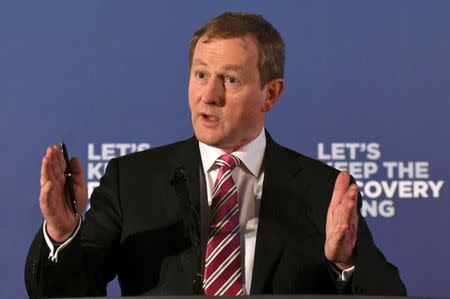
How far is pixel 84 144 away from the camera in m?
2.66

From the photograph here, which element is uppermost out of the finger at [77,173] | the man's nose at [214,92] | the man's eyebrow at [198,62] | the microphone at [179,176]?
the man's eyebrow at [198,62]

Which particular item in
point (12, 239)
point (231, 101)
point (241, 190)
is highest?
point (231, 101)

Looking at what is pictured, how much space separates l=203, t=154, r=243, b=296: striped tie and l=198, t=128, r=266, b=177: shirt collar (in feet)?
0.16

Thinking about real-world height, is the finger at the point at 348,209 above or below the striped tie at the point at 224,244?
above

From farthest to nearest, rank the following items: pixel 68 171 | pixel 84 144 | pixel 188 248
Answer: pixel 84 144
pixel 188 248
pixel 68 171

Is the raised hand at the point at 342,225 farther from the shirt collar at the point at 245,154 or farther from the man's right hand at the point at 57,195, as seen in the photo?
the man's right hand at the point at 57,195

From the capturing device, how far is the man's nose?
201 cm

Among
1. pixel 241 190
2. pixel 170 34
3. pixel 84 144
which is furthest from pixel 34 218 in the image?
pixel 241 190

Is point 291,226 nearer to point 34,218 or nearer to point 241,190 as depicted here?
point 241,190

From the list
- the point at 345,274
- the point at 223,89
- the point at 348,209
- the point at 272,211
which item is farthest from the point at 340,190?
the point at 223,89

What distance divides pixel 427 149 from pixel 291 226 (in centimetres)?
80

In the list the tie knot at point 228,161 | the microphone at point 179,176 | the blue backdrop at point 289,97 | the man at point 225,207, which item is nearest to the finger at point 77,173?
the man at point 225,207

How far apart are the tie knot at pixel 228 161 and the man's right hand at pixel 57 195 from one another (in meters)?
0.39

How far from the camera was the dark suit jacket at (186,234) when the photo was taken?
193 centimetres
